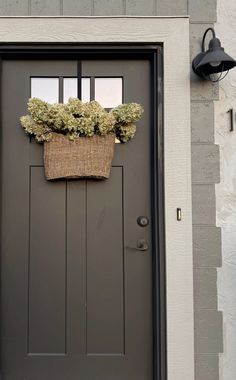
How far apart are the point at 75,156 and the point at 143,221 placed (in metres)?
0.58

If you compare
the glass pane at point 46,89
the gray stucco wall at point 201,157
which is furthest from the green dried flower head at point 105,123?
the gray stucco wall at point 201,157

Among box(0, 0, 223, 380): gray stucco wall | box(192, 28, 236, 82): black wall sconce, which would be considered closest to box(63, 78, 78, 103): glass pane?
box(0, 0, 223, 380): gray stucco wall

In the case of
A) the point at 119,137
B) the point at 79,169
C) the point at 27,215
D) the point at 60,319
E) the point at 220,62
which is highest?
the point at 220,62

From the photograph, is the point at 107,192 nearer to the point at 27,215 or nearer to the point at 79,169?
the point at 79,169

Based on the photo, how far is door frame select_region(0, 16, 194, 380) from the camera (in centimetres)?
226

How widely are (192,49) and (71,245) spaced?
140 cm

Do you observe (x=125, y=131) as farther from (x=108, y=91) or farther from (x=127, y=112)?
(x=108, y=91)

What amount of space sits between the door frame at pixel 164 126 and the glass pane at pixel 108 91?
0.62 feet

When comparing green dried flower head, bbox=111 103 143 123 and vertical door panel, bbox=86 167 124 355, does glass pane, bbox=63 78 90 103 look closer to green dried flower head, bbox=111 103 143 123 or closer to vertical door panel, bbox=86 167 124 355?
green dried flower head, bbox=111 103 143 123

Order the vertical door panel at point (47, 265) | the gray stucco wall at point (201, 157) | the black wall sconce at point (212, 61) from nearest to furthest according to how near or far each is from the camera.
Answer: the black wall sconce at point (212, 61) < the gray stucco wall at point (201, 157) < the vertical door panel at point (47, 265)

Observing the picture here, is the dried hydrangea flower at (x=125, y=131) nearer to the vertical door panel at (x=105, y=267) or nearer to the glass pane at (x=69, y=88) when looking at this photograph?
the vertical door panel at (x=105, y=267)

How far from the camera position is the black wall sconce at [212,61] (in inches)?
84.4

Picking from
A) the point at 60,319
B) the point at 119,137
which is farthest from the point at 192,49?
the point at 60,319

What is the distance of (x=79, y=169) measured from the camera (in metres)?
2.32
